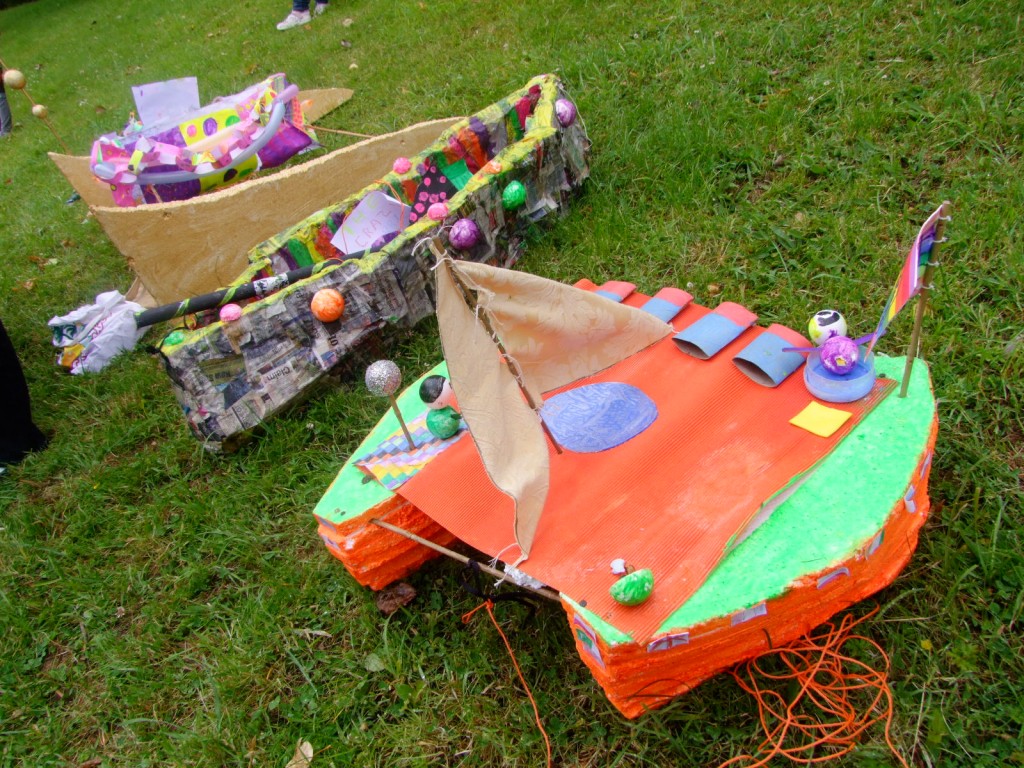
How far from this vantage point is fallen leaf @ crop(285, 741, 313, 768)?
198cm

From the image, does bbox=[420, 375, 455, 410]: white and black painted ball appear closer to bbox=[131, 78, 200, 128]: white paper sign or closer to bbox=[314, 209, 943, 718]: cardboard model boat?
bbox=[314, 209, 943, 718]: cardboard model boat

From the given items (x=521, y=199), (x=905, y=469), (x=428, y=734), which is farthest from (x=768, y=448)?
(x=521, y=199)

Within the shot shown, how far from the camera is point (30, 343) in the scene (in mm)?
4047

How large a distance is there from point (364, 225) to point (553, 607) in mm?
2153

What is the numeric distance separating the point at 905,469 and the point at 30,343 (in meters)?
4.32

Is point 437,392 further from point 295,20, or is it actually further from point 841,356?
point 295,20

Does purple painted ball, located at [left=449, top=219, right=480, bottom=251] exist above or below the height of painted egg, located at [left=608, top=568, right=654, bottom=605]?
below

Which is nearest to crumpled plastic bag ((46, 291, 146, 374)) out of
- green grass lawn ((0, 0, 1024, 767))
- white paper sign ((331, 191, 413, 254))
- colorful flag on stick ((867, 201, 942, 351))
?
green grass lawn ((0, 0, 1024, 767))

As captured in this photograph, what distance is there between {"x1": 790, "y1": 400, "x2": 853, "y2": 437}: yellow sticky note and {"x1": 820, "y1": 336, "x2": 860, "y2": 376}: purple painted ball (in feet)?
0.34

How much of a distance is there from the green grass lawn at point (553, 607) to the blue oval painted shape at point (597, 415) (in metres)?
0.57

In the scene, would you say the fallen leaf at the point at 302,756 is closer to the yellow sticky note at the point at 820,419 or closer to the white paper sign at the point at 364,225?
the yellow sticky note at the point at 820,419

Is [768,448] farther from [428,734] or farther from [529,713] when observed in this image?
[428,734]

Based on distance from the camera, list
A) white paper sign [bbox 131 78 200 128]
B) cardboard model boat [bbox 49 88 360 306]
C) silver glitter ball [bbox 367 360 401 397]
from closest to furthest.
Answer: silver glitter ball [bbox 367 360 401 397]
cardboard model boat [bbox 49 88 360 306]
white paper sign [bbox 131 78 200 128]

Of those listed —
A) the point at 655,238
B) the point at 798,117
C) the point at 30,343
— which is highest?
the point at 798,117
